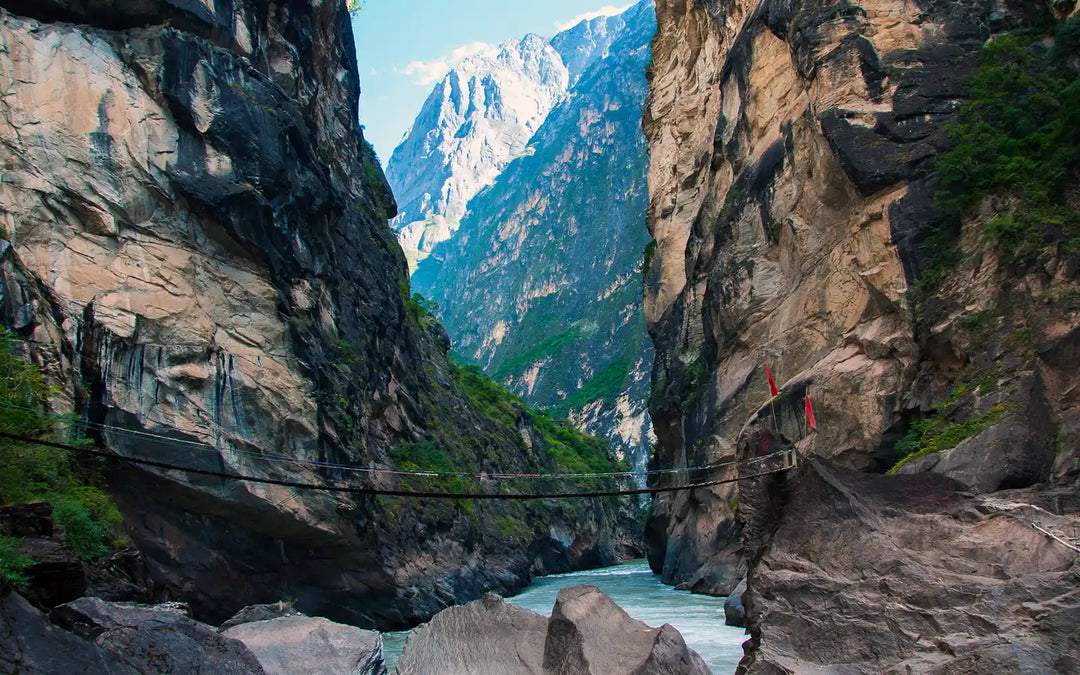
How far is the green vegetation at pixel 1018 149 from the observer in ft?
54.3

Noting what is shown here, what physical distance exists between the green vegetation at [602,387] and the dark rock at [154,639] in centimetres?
8916

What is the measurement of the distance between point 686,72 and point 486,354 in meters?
114

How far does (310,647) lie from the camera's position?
12.7 m

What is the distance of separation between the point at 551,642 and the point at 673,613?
40.3ft

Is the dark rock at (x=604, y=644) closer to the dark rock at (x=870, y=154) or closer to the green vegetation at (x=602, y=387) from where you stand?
the dark rock at (x=870, y=154)

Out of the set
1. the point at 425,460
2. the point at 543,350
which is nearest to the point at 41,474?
the point at 425,460

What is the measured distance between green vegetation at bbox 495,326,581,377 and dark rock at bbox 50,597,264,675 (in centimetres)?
11130

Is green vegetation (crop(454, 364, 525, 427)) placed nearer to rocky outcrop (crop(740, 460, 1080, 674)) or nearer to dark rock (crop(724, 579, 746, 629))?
dark rock (crop(724, 579, 746, 629))

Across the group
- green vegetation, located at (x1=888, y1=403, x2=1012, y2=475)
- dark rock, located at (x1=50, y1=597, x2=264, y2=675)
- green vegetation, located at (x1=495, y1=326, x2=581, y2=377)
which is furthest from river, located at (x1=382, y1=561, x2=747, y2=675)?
green vegetation, located at (x1=495, y1=326, x2=581, y2=377)

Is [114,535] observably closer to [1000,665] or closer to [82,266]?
[82,266]

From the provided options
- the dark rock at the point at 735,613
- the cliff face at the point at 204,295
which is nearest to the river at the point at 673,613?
the dark rock at the point at 735,613

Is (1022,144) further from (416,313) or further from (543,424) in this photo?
(543,424)

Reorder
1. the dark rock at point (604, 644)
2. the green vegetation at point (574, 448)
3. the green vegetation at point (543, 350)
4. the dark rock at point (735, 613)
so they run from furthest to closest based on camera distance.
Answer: the green vegetation at point (543, 350), the green vegetation at point (574, 448), the dark rock at point (735, 613), the dark rock at point (604, 644)

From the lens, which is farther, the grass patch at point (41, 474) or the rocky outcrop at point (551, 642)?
the grass patch at point (41, 474)
